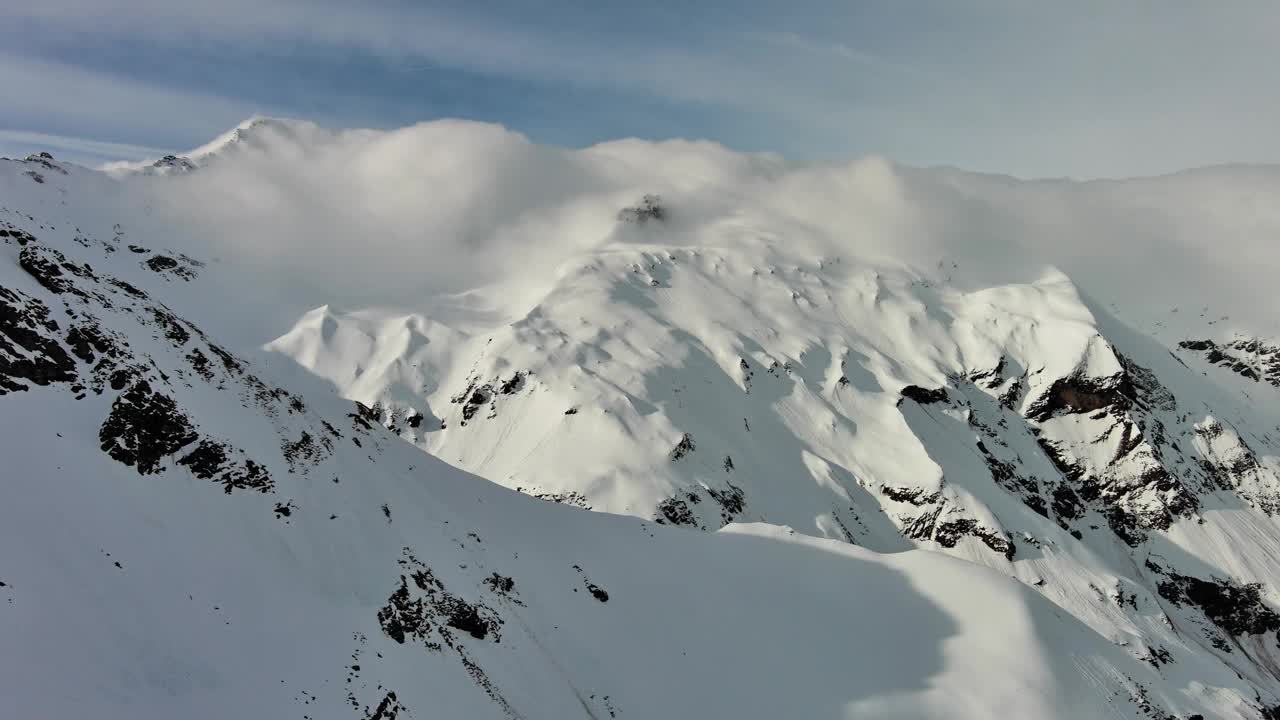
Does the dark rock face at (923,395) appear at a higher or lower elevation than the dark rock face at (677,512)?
higher

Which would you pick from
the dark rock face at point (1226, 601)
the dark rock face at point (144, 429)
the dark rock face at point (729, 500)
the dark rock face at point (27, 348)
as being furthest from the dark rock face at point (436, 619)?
the dark rock face at point (1226, 601)

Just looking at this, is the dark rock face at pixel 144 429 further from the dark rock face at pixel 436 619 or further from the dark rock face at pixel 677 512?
the dark rock face at pixel 677 512

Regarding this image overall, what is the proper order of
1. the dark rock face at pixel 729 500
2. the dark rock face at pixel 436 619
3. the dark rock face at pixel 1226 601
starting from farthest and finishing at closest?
1. the dark rock face at pixel 1226 601
2. the dark rock face at pixel 729 500
3. the dark rock face at pixel 436 619

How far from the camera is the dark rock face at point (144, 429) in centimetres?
3906

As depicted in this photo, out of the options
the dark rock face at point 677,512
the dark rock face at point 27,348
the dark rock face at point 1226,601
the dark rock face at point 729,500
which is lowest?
the dark rock face at point 1226,601

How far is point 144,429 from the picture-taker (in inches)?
1613

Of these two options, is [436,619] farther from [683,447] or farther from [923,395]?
[923,395]

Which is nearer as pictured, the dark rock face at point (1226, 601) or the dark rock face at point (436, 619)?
the dark rock face at point (436, 619)

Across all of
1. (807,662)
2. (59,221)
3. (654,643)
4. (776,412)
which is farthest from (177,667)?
(59,221)

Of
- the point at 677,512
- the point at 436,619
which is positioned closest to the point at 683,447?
the point at 677,512

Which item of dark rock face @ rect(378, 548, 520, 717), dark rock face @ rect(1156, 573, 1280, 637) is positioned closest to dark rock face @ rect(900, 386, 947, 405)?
dark rock face @ rect(1156, 573, 1280, 637)

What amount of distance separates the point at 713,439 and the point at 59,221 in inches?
7046

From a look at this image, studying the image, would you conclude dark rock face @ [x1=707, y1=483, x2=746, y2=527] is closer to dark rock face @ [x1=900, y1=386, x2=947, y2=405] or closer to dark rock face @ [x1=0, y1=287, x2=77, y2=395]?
dark rock face @ [x1=900, y1=386, x2=947, y2=405]

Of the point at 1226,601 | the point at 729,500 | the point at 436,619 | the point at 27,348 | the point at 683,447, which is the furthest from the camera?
the point at 1226,601
